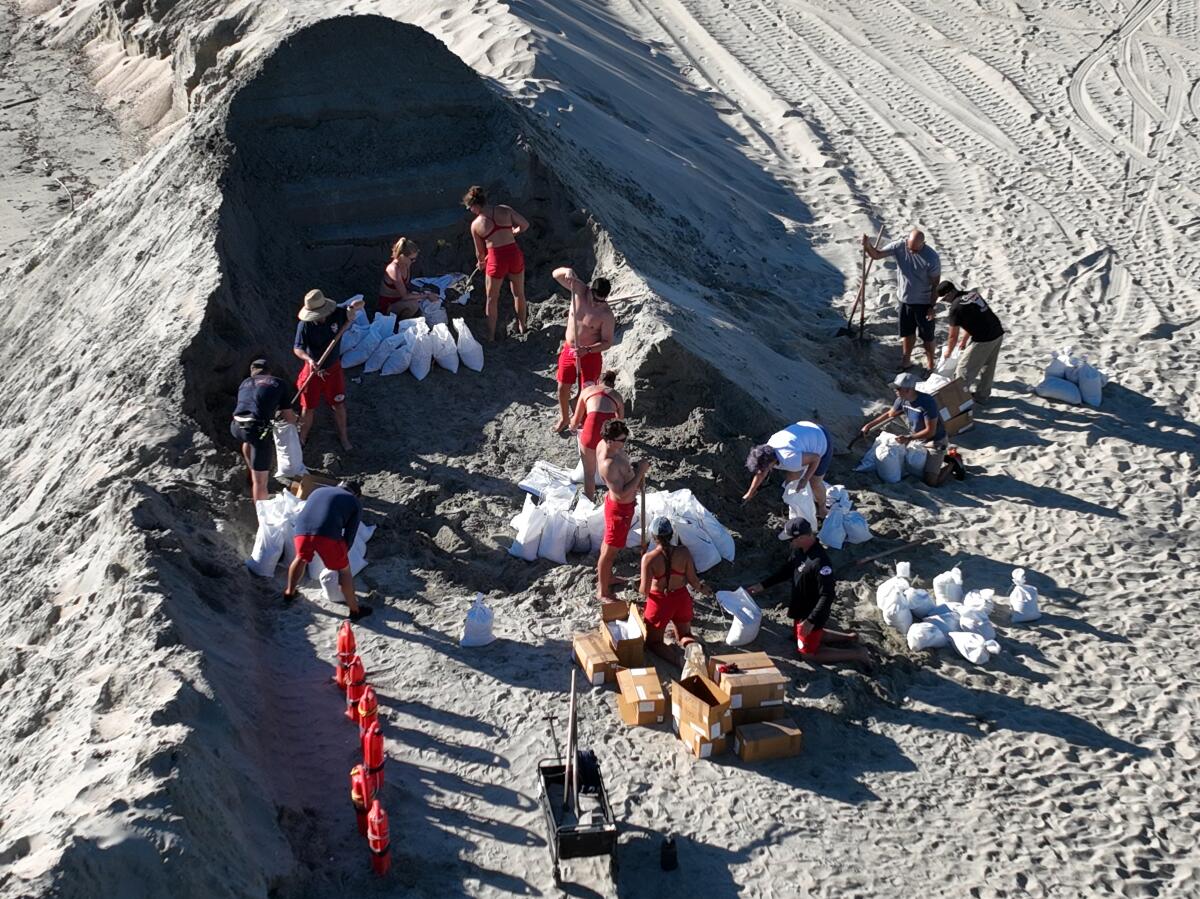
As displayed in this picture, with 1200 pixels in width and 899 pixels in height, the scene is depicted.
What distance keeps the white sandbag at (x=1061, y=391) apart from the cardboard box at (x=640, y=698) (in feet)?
17.9

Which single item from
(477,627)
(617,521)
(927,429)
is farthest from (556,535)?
(927,429)

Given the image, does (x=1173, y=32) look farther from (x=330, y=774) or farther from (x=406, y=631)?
(x=330, y=774)

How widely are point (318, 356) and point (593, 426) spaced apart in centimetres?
221

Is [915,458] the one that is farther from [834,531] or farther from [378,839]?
[378,839]

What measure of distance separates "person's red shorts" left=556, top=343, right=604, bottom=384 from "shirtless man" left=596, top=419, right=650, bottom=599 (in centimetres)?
159

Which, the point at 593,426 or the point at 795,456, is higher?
the point at 795,456

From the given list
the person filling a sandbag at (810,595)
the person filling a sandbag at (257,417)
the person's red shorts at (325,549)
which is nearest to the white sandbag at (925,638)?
the person filling a sandbag at (810,595)

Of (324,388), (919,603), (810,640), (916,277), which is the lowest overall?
(324,388)

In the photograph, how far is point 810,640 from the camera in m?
8.23

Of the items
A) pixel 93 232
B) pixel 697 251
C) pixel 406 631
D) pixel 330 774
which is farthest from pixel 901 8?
pixel 330 774

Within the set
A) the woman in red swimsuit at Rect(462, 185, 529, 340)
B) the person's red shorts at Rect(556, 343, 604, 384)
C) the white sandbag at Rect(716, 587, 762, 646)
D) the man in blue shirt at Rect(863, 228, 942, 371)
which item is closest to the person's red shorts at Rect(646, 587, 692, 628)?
the white sandbag at Rect(716, 587, 762, 646)

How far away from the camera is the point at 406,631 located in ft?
27.5

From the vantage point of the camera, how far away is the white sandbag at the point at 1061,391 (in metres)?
11.4

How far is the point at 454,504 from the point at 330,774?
9.19ft
